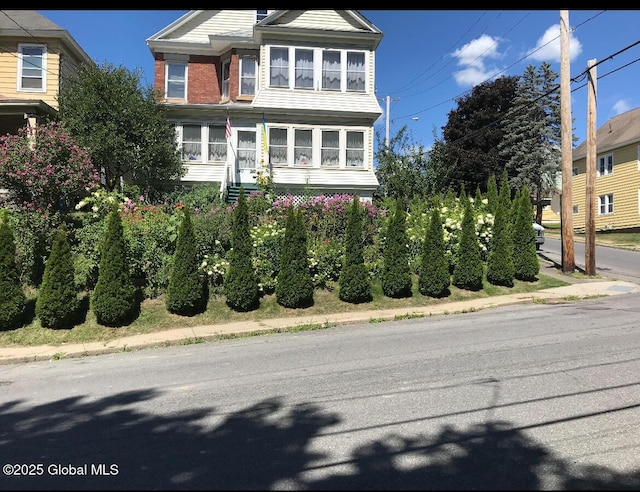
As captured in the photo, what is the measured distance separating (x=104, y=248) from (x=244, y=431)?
7139 mm

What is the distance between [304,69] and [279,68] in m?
1.03

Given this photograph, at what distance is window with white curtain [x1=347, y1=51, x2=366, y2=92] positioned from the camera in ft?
62.8

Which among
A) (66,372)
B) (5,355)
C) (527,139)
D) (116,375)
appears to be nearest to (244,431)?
(116,375)

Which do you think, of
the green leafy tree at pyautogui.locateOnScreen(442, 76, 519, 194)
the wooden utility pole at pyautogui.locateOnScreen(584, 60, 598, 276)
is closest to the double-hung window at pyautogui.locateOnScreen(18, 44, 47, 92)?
the wooden utility pole at pyautogui.locateOnScreen(584, 60, 598, 276)

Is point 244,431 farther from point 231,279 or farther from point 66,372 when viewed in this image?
point 231,279

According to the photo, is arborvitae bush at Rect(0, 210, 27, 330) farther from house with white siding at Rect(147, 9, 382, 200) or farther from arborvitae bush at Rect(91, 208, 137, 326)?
house with white siding at Rect(147, 9, 382, 200)

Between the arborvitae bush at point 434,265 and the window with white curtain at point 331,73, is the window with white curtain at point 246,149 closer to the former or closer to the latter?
the window with white curtain at point 331,73

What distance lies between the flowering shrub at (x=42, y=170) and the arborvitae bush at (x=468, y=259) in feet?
33.2

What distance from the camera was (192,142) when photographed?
63.8 ft

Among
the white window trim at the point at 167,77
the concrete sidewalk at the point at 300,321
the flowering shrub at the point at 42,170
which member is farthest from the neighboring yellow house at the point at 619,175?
the flowering shrub at the point at 42,170

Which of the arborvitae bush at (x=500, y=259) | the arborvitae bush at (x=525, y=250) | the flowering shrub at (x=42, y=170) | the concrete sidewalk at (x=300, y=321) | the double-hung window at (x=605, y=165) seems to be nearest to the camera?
the concrete sidewalk at (x=300, y=321)

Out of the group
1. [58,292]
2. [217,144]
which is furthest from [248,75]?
[58,292]

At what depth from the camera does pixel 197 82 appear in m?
20.8

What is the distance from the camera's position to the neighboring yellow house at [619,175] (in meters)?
27.6
